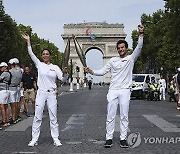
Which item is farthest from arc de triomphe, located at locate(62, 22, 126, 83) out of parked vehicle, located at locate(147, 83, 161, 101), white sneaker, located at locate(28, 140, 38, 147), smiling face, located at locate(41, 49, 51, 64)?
white sneaker, located at locate(28, 140, 38, 147)

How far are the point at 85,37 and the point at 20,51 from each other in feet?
232

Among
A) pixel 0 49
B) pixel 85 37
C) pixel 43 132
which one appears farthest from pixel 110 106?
pixel 85 37

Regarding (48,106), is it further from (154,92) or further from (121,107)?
(154,92)

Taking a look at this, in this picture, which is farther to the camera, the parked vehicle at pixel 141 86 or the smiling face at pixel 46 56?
the parked vehicle at pixel 141 86

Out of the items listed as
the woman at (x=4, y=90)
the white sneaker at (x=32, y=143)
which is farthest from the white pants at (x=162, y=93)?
the white sneaker at (x=32, y=143)

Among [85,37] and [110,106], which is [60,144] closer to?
[110,106]

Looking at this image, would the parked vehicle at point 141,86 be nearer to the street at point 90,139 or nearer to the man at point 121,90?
the street at point 90,139

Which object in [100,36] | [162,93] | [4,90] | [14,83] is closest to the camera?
[4,90]

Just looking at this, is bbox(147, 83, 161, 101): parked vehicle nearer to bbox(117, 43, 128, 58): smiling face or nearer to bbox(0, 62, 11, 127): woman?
bbox(0, 62, 11, 127): woman

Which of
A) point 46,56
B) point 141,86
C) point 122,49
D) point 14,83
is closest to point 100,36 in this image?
point 141,86

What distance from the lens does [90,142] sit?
10266mm

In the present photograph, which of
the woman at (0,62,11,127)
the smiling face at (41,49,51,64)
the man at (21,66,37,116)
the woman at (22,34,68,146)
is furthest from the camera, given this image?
the man at (21,66,37,116)

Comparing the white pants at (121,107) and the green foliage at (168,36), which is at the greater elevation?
the green foliage at (168,36)

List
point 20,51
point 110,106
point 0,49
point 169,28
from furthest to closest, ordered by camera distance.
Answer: point 20,51 < point 0,49 < point 169,28 < point 110,106
